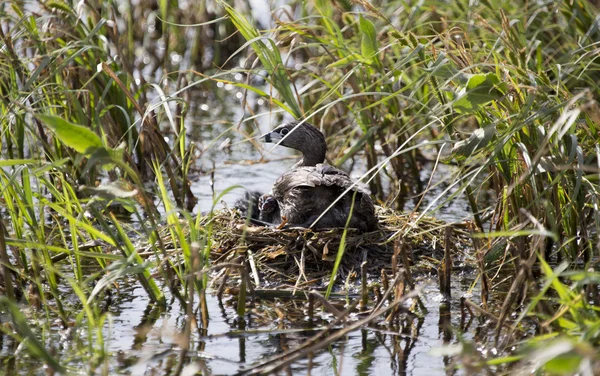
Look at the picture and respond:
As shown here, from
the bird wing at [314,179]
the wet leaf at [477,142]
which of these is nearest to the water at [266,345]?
the wet leaf at [477,142]

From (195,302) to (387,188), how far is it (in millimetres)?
3009

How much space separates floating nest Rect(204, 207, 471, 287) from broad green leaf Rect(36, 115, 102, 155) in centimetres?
156

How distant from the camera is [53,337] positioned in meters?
4.06

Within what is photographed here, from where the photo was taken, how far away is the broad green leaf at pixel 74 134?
138 inches

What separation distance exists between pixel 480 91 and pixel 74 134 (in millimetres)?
1900

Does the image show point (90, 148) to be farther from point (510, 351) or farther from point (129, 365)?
point (510, 351)

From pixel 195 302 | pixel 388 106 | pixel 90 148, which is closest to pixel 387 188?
pixel 388 106

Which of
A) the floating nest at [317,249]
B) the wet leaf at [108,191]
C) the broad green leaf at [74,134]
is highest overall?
the broad green leaf at [74,134]

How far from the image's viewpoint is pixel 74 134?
358cm

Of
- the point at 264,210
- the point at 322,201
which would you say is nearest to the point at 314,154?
the point at 264,210

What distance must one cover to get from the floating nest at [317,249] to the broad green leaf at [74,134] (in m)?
1.56

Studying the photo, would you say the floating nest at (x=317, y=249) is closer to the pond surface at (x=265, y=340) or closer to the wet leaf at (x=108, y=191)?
the pond surface at (x=265, y=340)

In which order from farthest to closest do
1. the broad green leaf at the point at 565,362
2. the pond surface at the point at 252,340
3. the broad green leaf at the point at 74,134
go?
the pond surface at the point at 252,340 < the broad green leaf at the point at 74,134 < the broad green leaf at the point at 565,362

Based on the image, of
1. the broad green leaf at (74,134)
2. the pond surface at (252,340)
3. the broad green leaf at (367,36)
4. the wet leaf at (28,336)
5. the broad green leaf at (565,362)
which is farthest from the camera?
the broad green leaf at (367,36)
